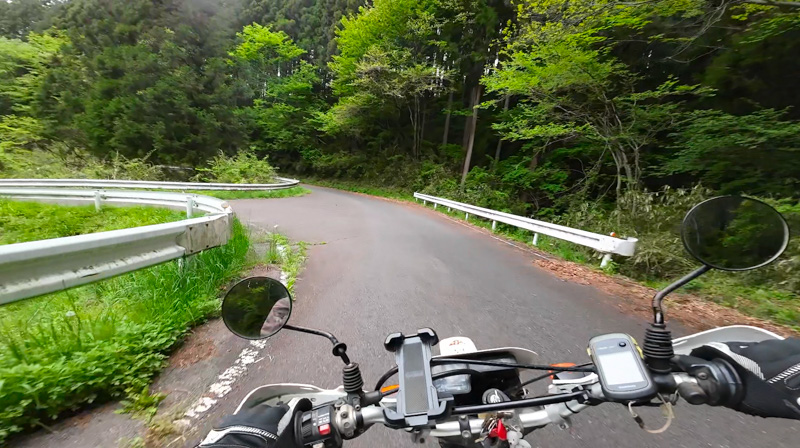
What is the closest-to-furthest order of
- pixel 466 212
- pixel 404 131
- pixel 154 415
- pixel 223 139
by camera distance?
pixel 154 415 → pixel 466 212 → pixel 223 139 → pixel 404 131

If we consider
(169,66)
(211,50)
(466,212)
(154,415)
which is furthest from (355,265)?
(211,50)

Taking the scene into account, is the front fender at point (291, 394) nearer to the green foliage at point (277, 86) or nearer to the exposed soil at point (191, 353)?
the exposed soil at point (191, 353)

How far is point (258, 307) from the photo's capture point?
1408mm

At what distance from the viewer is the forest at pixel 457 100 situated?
7.19 metres

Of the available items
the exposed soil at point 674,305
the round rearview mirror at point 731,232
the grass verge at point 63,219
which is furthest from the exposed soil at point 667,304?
the grass verge at point 63,219

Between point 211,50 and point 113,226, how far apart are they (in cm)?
1954

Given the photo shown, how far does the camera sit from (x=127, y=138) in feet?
56.5

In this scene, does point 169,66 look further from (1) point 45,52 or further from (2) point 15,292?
(2) point 15,292

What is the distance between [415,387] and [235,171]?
64.5ft

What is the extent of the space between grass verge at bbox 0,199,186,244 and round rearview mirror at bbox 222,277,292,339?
625 cm

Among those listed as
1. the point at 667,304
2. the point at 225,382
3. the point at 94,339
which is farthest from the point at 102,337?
the point at 667,304

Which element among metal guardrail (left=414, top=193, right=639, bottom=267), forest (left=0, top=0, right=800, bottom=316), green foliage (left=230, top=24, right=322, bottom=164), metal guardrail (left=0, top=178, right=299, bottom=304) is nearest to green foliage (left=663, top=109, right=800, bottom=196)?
forest (left=0, top=0, right=800, bottom=316)

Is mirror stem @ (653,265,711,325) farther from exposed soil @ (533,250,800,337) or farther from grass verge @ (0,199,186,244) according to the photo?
grass verge @ (0,199,186,244)

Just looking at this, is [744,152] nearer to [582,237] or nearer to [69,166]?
[582,237]
